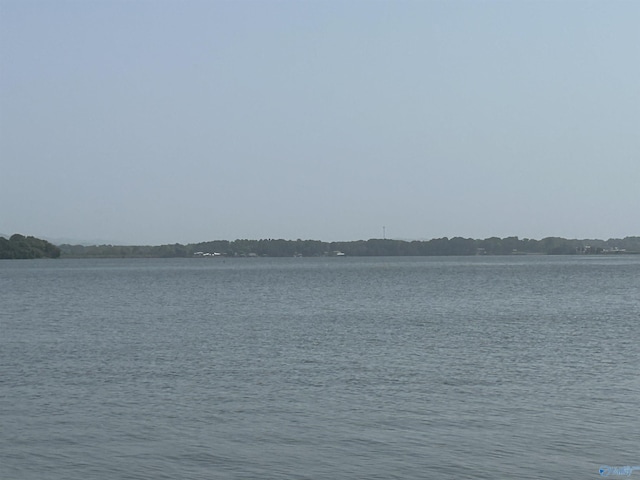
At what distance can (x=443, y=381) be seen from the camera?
80.4 ft

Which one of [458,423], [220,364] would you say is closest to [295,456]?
[458,423]

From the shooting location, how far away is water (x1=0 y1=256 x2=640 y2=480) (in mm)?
15977

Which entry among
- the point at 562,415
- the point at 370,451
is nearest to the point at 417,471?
the point at 370,451

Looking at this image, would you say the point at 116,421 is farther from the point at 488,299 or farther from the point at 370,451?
the point at 488,299

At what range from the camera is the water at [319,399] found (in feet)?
52.4

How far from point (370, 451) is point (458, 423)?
9.48 ft

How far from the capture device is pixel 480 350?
32125mm

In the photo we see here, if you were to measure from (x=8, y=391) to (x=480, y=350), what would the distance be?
654 inches

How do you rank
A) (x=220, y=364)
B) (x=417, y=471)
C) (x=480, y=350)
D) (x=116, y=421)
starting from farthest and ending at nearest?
(x=480, y=350) < (x=220, y=364) < (x=116, y=421) < (x=417, y=471)

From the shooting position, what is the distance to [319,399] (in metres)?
21.9

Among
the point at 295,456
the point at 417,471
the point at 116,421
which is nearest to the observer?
the point at 417,471

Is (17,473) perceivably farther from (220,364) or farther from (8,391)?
(220,364)

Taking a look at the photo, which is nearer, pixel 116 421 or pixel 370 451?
pixel 370 451

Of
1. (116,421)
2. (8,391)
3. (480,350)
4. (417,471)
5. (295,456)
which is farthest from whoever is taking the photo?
(480,350)
